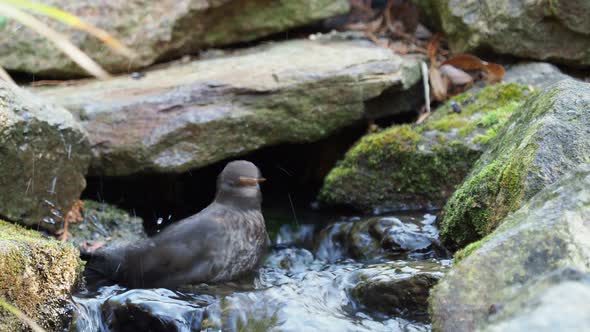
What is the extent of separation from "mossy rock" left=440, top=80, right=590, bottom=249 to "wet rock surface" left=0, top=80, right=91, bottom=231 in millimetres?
2420

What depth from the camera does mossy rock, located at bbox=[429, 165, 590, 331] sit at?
2555mm

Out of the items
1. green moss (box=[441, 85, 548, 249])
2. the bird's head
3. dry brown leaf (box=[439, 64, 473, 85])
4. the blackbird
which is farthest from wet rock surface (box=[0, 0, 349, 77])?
green moss (box=[441, 85, 548, 249])

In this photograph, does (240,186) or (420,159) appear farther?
(420,159)

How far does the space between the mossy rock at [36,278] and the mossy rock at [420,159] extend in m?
2.44

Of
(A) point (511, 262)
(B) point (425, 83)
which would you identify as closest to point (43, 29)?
(A) point (511, 262)

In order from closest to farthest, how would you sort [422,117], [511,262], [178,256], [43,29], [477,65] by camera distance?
[43,29], [511,262], [178,256], [422,117], [477,65]

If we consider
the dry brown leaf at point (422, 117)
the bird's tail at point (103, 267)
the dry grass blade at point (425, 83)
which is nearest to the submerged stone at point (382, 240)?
the dry brown leaf at point (422, 117)

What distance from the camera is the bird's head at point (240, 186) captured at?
5.10m

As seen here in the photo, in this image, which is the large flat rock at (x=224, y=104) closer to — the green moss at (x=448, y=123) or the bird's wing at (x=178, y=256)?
the green moss at (x=448, y=123)

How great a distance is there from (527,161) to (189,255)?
207cm

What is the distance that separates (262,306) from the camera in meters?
3.82

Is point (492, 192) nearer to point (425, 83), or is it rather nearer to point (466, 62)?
point (425, 83)

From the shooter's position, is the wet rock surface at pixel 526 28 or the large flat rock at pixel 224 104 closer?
the large flat rock at pixel 224 104

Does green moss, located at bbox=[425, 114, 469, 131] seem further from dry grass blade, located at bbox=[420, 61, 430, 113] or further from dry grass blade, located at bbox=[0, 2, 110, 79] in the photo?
dry grass blade, located at bbox=[0, 2, 110, 79]
